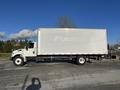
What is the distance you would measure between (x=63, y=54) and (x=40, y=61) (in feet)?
9.26

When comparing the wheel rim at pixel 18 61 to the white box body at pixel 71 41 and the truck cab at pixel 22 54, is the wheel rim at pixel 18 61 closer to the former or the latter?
the truck cab at pixel 22 54

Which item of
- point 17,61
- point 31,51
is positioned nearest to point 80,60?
point 31,51

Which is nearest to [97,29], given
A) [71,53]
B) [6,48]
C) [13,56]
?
[71,53]

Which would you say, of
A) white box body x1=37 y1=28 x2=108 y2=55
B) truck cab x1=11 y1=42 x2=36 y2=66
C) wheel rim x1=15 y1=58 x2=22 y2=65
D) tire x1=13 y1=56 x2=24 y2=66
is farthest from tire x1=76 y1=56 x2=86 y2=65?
wheel rim x1=15 y1=58 x2=22 y2=65

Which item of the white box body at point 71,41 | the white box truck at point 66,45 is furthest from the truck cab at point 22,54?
the white box body at point 71,41

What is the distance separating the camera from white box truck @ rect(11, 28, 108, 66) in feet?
82.2

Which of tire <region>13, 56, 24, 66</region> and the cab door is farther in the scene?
the cab door

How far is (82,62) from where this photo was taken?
2567 cm

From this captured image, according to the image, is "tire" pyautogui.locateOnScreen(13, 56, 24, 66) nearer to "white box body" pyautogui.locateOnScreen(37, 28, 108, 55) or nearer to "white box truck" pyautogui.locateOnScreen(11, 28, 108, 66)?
Result: "white box truck" pyautogui.locateOnScreen(11, 28, 108, 66)

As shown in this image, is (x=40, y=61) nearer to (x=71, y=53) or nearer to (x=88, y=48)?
(x=71, y=53)

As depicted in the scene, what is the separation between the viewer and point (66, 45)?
2527 cm

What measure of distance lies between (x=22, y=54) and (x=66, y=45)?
4808 mm

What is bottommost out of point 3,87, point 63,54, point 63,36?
point 3,87

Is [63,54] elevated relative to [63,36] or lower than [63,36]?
lower
